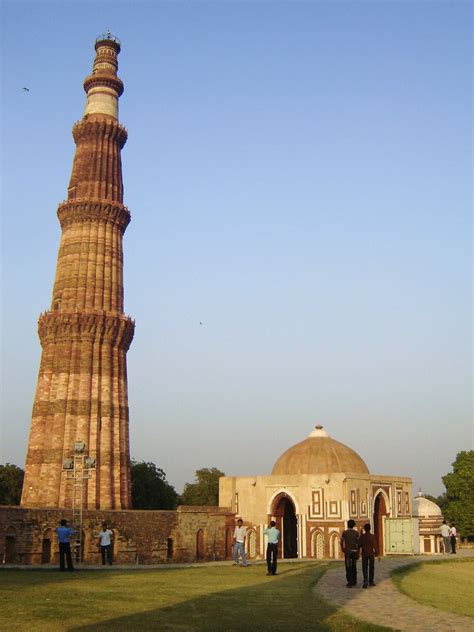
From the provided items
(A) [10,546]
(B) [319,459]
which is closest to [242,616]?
(A) [10,546]

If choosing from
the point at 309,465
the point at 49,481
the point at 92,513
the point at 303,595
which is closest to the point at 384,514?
the point at 309,465

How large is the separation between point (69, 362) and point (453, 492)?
40.2m

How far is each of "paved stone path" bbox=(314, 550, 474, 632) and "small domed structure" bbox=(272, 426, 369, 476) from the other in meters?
22.8

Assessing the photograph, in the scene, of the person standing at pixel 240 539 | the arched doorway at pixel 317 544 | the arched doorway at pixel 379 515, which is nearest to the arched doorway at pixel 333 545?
the arched doorway at pixel 317 544

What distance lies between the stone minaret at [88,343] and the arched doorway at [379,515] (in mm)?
15364

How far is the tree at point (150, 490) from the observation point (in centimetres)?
6699

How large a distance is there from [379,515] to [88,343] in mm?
20948

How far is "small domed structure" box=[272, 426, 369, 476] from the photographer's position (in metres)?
40.4

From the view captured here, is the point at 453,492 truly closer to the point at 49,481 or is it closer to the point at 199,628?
the point at 49,481

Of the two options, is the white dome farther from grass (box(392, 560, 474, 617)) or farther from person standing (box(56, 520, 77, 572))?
person standing (box(56, 520, 77, 572))

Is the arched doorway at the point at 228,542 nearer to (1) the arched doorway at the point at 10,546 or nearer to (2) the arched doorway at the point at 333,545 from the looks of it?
(2) the arched doorway at the point at 333,545

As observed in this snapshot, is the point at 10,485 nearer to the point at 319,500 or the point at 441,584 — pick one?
the point at 319,500

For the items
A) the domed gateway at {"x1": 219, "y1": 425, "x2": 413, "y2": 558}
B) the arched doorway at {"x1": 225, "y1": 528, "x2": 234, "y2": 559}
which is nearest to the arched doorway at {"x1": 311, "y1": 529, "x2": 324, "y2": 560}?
the domed gateway at {"x1": 219, "y1": 425, "x2": 413, "y2": 558}

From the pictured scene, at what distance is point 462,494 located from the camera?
63.0 m
